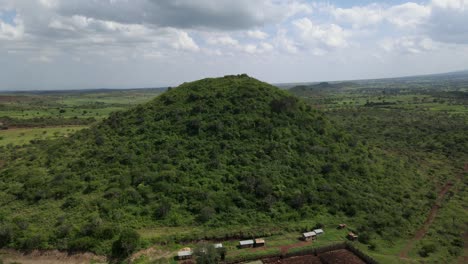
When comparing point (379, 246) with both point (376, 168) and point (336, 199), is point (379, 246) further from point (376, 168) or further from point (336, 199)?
point (376, 168)

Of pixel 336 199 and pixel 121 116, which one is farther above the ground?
pixel 121 116

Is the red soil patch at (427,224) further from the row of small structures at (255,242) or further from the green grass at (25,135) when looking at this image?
the green grass at (25,135)

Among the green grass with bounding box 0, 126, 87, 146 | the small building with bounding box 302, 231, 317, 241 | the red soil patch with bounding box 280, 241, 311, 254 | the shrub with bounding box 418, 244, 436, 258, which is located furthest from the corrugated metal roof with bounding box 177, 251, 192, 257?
the green grass with bounding box 0, 126, 87, 146

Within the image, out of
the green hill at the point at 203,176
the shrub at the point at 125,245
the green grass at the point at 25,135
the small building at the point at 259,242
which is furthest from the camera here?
the green grass at the point at 25,135

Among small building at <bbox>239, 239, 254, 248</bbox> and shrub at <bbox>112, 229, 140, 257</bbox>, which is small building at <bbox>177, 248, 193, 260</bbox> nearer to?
shrub at <bbox>112, 229, 140, 257</bbox>

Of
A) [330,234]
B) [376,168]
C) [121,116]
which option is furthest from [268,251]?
[121,116]

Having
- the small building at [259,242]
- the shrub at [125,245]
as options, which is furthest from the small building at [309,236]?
the shrub at [125,245]

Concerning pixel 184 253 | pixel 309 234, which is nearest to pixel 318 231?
pixel 309 234

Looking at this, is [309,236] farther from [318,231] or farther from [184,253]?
[184,253]
